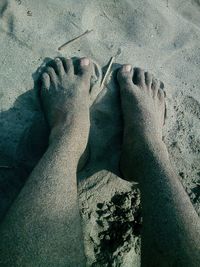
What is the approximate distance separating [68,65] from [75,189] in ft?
3.36

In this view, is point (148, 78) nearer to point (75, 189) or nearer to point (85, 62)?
point (85, 62)

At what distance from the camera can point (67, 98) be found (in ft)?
7.29

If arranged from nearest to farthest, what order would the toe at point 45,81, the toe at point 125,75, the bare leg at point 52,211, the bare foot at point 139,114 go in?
the bare leg at point 52,211 < the bare foot at point 139,114 < the toe at point 45,81 < the toe at point 125,75

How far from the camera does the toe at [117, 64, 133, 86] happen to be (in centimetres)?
233

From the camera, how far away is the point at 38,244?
49.8 inches

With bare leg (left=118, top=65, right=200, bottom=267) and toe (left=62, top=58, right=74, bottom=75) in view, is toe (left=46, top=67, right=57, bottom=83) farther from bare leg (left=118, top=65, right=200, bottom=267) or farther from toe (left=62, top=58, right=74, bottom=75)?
bare leg (left=118, top=65, right=200, bottom=267)

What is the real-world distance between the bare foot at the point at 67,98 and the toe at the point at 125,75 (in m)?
0.21

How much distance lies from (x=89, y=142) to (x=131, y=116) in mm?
351

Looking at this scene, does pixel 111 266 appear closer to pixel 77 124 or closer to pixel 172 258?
pixel 172 258

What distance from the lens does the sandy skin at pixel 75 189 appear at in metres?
1.29

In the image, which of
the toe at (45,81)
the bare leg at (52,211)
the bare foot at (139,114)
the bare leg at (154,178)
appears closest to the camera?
the bare leg at (52,211)

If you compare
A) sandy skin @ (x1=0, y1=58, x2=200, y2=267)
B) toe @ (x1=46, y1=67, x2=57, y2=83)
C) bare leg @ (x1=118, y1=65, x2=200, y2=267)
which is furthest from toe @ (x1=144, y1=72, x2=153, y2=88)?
toe @ (x1=46, y1=67, x2=57, y2=83)

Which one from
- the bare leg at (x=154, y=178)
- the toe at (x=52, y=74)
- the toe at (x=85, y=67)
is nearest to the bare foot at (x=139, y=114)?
the bare leg at (x=154, y=178)

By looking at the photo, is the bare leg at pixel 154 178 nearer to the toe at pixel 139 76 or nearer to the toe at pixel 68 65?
the toe at pixel 139 76
